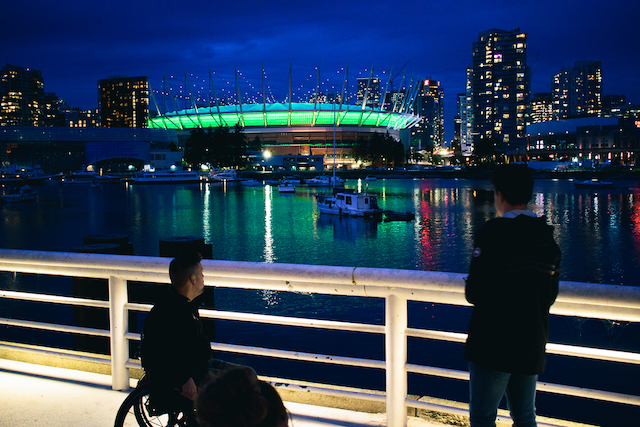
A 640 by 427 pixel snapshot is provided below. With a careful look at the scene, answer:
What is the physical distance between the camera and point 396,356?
3650 mm

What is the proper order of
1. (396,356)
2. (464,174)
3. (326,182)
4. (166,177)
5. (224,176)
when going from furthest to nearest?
1. (464,174)
2. (224,176)
3. (166,177)
4. (326,182)
5. (396,356)

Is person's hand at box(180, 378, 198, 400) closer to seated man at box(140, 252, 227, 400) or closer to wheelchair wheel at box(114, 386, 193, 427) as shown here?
seated man at box(140, 252, 227, 400)

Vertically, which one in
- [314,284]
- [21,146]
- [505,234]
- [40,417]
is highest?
[21,146]

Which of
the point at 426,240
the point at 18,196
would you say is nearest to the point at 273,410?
the point at 426,240

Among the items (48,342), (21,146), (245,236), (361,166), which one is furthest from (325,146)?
(48,342)

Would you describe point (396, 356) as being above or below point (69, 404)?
above

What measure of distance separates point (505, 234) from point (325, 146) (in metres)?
166

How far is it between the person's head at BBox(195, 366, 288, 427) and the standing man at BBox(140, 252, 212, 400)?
4.14ft

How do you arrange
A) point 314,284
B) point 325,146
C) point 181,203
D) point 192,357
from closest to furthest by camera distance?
point 192,357
point 314,284
point 181,203
point 325,146

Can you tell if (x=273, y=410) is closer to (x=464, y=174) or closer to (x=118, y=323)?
(x=118, y=323)

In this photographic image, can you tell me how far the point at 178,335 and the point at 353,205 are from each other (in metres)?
47.2

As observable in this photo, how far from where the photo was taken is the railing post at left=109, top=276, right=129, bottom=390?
14.9 feet

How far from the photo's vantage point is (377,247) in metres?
32.8

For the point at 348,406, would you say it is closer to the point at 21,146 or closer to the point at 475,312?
the point at 475,312
